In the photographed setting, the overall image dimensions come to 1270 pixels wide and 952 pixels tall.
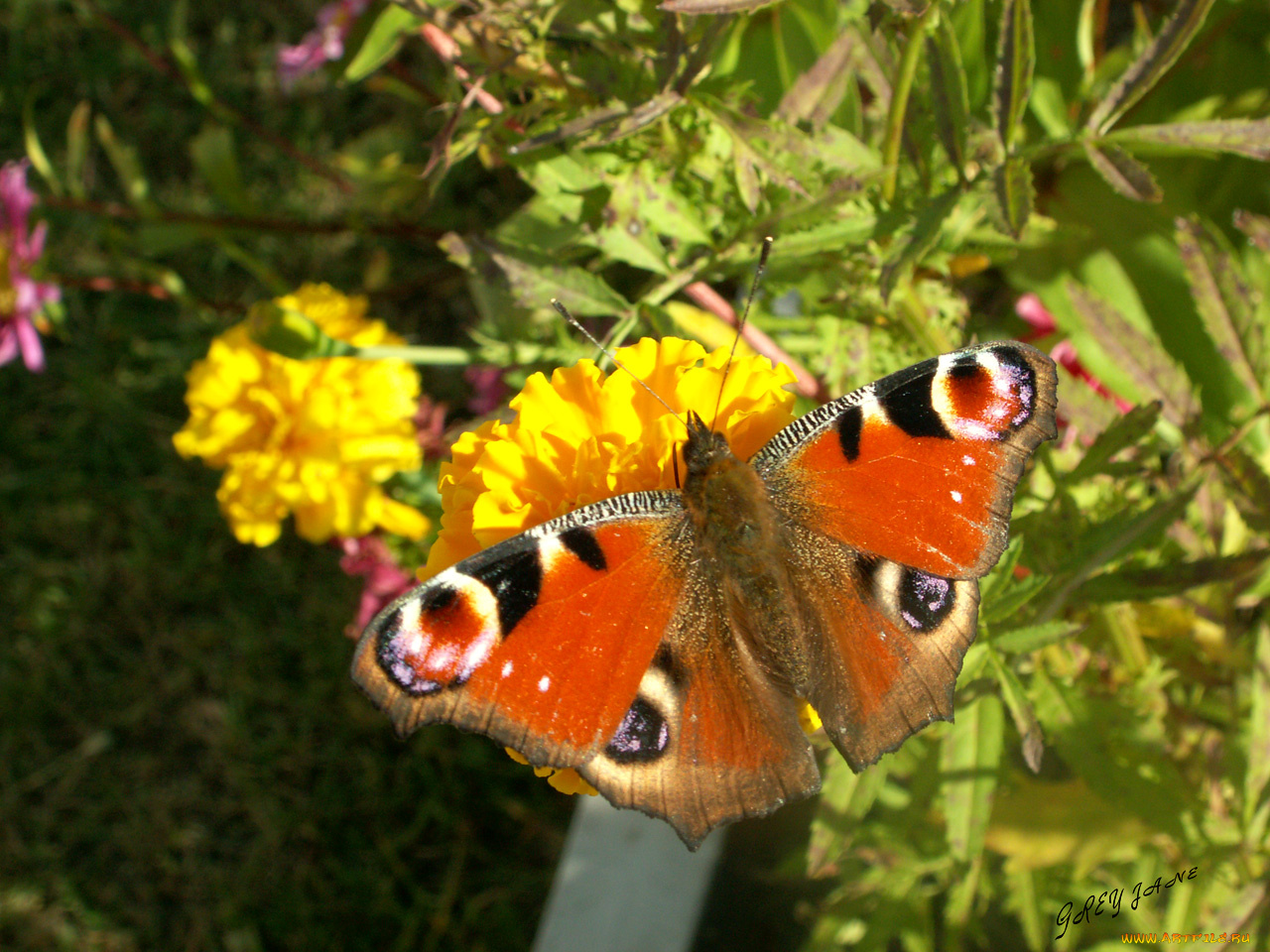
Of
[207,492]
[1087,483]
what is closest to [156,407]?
[207,492]

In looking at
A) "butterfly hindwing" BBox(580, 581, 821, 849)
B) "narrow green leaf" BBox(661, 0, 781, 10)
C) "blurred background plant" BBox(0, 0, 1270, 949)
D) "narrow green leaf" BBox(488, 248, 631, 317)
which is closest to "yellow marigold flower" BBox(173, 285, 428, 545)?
"blurred background plant" BBox(0, 0, 1270, 949)

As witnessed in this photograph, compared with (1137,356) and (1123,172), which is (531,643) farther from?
(1137,356)

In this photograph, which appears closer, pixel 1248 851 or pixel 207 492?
pixel 1248 851

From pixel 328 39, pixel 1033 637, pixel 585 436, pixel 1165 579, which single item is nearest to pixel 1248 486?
pixel 1165 579

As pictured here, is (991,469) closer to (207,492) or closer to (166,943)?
(207,492)

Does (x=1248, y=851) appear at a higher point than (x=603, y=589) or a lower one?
lower

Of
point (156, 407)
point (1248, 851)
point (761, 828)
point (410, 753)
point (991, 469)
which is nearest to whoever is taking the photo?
point (991, 469)
